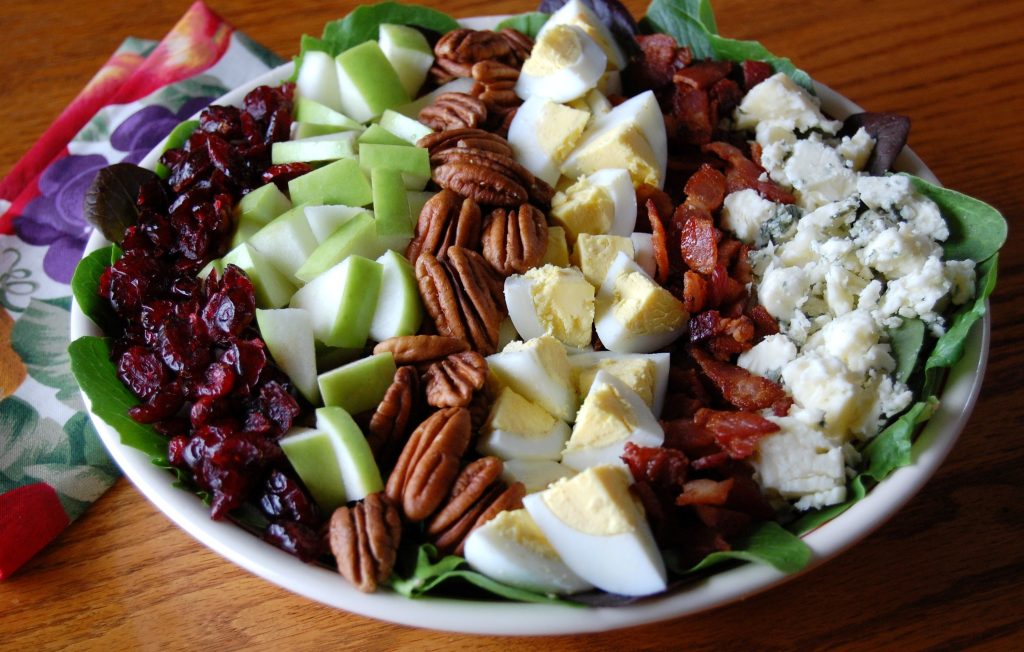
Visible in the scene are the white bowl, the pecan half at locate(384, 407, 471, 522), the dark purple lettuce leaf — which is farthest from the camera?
the dark purple lettuce leaf

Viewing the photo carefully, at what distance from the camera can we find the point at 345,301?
1.59 m

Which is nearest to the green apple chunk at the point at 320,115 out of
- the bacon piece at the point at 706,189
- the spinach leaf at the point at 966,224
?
the bacon piece at the point at 706,189

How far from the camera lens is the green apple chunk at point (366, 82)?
6.66 ft

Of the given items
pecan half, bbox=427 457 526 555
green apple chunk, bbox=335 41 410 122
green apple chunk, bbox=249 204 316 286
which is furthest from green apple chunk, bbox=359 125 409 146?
pecan half, bbox=427 457 526 555

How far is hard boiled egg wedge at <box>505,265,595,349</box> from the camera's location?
5.43 ft

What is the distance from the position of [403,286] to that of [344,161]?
0.34 m

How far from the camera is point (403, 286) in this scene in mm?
1638

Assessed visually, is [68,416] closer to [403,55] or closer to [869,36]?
[403,55]

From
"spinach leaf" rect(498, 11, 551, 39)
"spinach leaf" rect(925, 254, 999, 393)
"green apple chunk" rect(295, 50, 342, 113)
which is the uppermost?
"spinach leaf" rect(498, 11, 551, 39)

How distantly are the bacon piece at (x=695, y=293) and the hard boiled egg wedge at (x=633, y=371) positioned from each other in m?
0.12

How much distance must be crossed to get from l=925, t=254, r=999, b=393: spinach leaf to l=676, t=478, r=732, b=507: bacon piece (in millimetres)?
434

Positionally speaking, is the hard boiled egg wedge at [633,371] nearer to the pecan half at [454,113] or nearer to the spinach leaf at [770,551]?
the spinach leaf at [770,551]

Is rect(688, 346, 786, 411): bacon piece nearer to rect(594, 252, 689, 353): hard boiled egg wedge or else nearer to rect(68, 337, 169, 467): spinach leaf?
rect(594, 252, 689, 353): hard boiled egg wedge

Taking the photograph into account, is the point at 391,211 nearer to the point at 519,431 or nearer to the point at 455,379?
the point at 455,379
